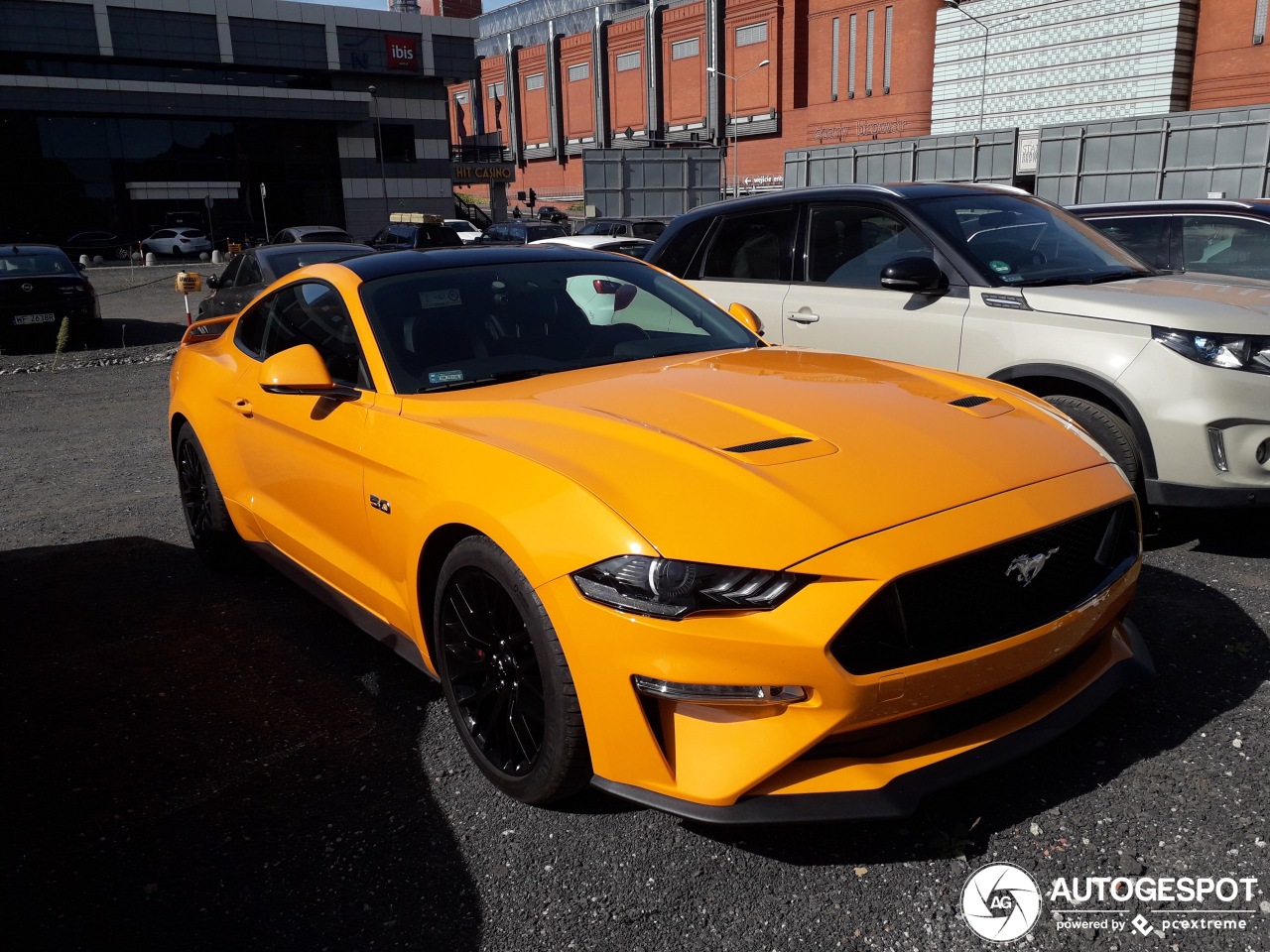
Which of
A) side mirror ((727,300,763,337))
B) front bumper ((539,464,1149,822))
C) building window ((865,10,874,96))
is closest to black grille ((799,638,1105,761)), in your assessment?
front bumper ((539,464,1149,822))

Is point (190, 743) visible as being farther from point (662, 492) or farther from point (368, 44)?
point (368, 44)

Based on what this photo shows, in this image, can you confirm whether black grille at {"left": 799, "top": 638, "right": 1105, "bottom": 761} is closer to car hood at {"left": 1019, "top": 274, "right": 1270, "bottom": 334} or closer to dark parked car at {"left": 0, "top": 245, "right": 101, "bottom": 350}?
car hood at {"left": 1019, "top": 274, "right": 1270, "bottom": 334}

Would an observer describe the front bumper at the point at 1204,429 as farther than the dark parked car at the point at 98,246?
No

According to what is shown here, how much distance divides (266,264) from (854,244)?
9202 millimetres

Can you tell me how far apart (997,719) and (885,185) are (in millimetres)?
4343

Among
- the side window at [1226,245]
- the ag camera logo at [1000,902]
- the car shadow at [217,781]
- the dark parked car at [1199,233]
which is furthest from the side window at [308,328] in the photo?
the side window at [1226,245]

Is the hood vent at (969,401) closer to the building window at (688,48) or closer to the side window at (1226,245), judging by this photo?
the side window at (1226,245)

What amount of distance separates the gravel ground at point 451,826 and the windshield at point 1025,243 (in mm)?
1806

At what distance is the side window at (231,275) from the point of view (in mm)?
13836

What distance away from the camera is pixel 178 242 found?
4691 cm

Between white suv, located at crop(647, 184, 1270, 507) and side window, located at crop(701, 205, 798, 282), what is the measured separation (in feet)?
0.03

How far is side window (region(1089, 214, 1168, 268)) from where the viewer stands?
24.1ft

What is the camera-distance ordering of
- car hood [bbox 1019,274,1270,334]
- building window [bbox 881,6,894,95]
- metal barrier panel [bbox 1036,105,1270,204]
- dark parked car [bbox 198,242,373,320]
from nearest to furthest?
car hood [bbox 1019,274,1270,334] < dark parked car [bbox 198,242,373,320] < metal barrier panel [bbox 1036,105,1270,204] < building window [bbox 881,6,894,95]

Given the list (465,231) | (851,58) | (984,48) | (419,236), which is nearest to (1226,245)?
(419,236)
